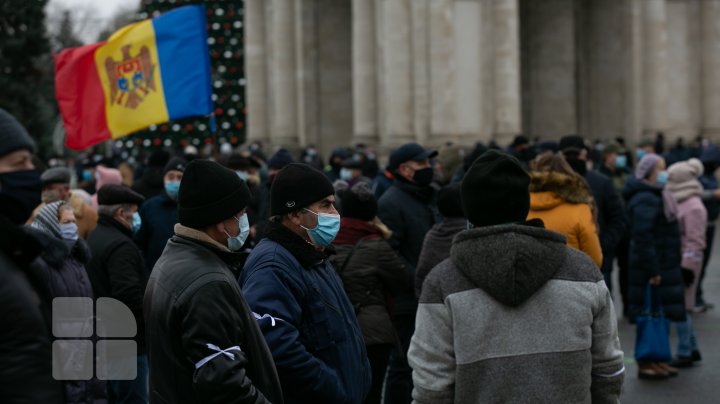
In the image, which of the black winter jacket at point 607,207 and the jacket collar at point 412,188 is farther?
the black winter jacket at point 607,207

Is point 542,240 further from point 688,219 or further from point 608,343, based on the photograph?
point 688,219

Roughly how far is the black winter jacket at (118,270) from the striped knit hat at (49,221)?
40.7 inches

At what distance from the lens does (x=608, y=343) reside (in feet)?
14.5

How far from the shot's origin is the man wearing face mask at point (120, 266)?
806cm

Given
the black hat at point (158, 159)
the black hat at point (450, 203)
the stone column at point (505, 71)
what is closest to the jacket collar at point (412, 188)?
the black hat at point (450, 203)

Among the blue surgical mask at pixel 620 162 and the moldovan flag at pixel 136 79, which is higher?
the moldovan flag at pixel 136 79

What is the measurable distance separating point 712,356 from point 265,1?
28046mm

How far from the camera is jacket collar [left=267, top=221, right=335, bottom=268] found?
18.1 feet

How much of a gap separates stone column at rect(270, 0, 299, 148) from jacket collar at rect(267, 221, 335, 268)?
3005 cm

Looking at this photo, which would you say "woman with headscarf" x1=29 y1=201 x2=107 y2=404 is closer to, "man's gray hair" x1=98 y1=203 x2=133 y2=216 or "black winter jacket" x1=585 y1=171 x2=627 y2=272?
"man's gray hair" x1=98 y1=203 x2=133 y2=216

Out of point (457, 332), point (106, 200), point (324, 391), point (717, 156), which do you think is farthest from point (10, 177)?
point (717, 156)

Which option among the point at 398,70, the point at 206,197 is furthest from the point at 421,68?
the point at 206,197

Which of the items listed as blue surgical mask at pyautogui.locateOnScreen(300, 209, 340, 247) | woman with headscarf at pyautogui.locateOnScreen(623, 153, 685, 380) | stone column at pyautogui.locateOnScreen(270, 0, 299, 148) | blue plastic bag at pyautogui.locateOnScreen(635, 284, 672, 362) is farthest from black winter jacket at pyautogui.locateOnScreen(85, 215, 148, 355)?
stone column at pyautogui.locateOnScreen(270, 0, 299, 148)

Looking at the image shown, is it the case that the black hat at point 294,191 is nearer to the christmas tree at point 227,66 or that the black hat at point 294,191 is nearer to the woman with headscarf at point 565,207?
the woman with headscarf at point 565,207
